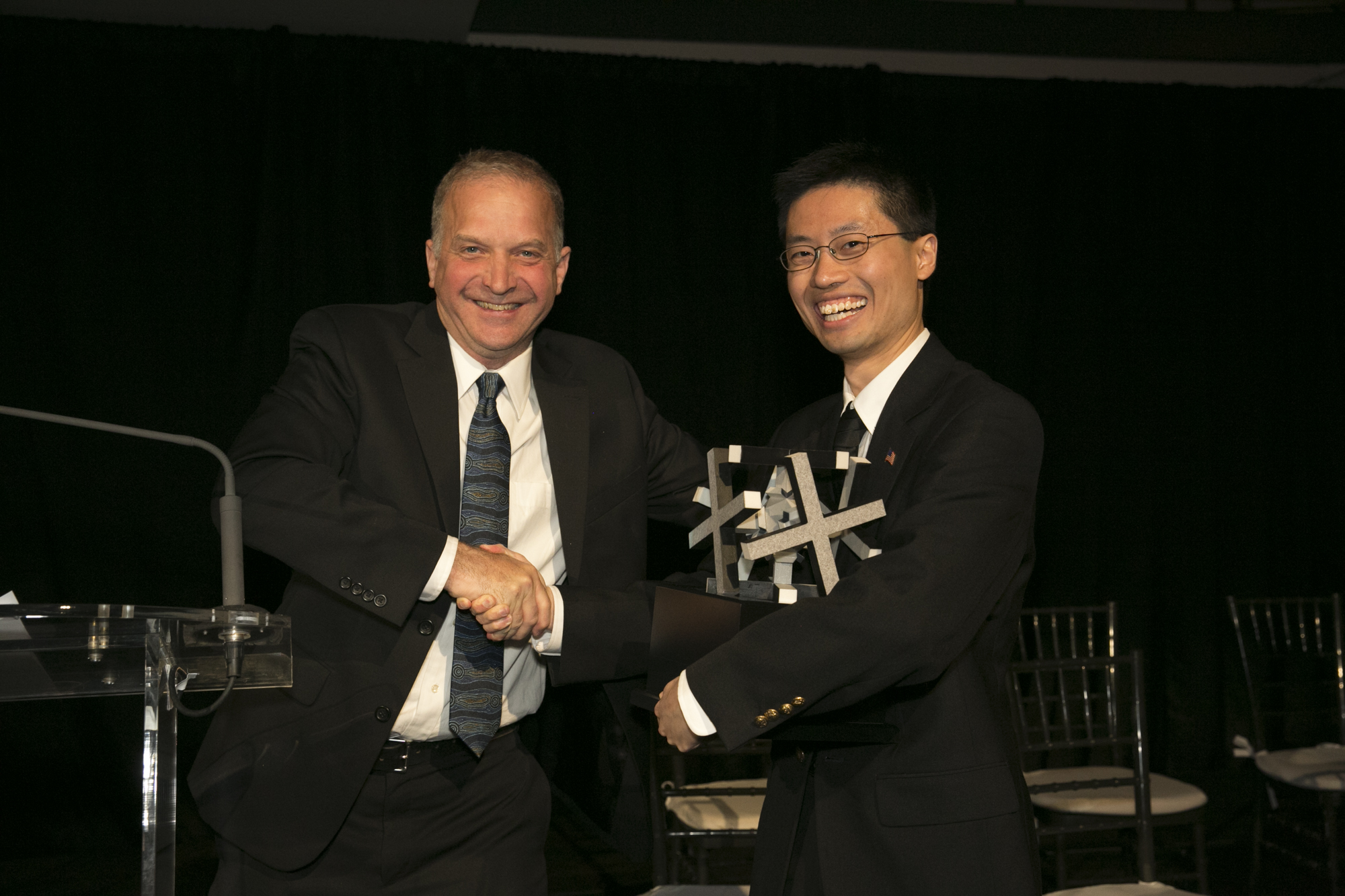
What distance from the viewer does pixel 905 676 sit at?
65.1 inches

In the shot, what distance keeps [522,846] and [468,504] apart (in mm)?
719

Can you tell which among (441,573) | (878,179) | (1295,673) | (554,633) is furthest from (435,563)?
(1295,673)

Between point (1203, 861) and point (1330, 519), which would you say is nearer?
point (1203, 861)

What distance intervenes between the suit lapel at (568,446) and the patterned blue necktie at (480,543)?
0.35 feet

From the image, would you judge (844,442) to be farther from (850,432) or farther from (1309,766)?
(1309,766)

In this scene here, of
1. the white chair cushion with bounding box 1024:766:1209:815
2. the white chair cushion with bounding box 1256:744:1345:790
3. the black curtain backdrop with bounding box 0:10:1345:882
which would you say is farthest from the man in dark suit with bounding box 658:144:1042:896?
the white chair cushion with bounding box 1256:744:1345:790

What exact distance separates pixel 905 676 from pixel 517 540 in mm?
912

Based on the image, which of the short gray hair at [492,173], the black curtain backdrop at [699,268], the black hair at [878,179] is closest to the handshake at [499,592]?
the short gray hair at [492,173]

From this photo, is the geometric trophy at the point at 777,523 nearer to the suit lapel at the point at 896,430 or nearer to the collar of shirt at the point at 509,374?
the suit lapel at the point at 896,430

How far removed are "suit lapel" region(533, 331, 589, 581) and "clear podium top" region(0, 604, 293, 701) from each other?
2.69 feet

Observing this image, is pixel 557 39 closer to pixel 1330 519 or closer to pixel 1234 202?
pixel 1234 202

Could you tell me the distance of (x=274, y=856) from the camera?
197cm

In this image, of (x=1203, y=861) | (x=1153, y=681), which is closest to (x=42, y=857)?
(x=1203, y=861)

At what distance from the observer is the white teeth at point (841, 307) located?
1.97m
